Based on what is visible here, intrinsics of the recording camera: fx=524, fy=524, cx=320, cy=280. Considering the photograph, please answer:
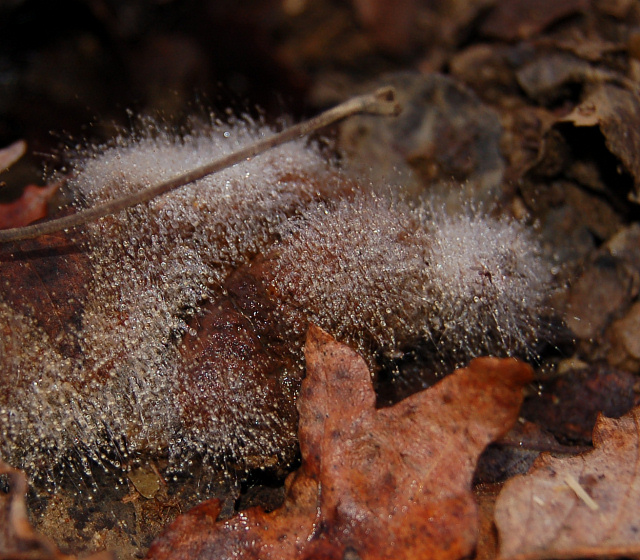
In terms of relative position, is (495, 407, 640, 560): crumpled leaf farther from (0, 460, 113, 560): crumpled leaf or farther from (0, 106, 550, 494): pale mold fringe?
(0, 460, 113, 560): crumpled leaf

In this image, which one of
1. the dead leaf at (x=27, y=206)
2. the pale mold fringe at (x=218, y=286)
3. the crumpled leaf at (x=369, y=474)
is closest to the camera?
the crumpled leaf at (x=369, y=474)

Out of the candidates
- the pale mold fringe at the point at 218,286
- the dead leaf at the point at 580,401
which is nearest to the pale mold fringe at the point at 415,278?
the pale mold fringe at the point at 218,286

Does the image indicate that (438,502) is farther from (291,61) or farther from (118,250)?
(291,61)

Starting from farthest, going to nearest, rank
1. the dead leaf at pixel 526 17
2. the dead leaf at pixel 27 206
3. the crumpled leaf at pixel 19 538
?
the dead leaf at pixel 526 17
the dead leaf at pixel 27 206
the crumpled leaf at pixel 19 538

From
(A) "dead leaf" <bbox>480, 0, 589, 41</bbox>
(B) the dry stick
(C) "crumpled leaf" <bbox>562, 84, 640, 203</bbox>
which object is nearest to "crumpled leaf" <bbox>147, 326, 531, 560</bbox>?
(B) the dry stick

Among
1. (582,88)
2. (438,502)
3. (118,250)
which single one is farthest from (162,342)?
(582,88)

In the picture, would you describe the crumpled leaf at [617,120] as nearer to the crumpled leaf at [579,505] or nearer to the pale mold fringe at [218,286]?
the pale mold fringe at [218,286]
